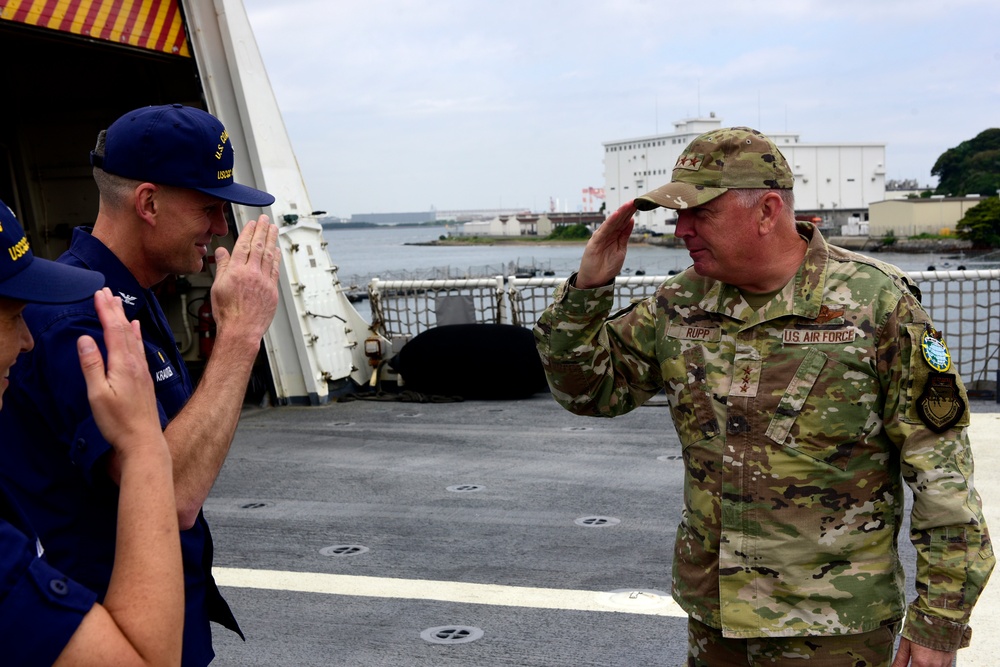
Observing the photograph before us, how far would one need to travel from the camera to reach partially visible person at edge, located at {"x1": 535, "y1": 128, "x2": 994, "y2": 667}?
1.99 meters

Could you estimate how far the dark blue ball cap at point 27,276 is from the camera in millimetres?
1298

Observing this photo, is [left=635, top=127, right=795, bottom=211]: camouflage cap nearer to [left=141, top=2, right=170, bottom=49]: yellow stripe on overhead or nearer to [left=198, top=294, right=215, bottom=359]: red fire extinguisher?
[left=141, top=2, right=170, bottom=49]: yellow stripe on overhead

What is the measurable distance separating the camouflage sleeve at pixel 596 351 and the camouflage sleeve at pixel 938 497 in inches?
23.4

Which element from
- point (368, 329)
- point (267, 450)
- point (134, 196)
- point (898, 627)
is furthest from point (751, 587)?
point (368, 329)

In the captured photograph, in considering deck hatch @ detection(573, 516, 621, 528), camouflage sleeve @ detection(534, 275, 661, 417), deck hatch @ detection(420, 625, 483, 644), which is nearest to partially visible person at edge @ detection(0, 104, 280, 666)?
camouflage sleeve @ detection(534, 275, 661, 417)

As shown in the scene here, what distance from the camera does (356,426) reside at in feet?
23.4

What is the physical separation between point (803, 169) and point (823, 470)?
102517 millimetres

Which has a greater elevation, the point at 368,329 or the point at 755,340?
the point at 755,340

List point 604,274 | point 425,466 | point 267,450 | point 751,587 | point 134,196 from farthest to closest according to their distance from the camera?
point 267,450, point 425,466, point 604,274, point 751,587, point 134,196

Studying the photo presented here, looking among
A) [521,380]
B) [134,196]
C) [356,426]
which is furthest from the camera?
[521,380]

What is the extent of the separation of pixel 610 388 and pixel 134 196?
1177mm

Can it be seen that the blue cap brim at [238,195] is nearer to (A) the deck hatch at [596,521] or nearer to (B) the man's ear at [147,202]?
(B) the man's ear at [147,202]

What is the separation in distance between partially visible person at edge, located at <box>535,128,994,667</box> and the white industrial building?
89.2 metres

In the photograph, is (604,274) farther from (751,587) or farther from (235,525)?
(235,525)
